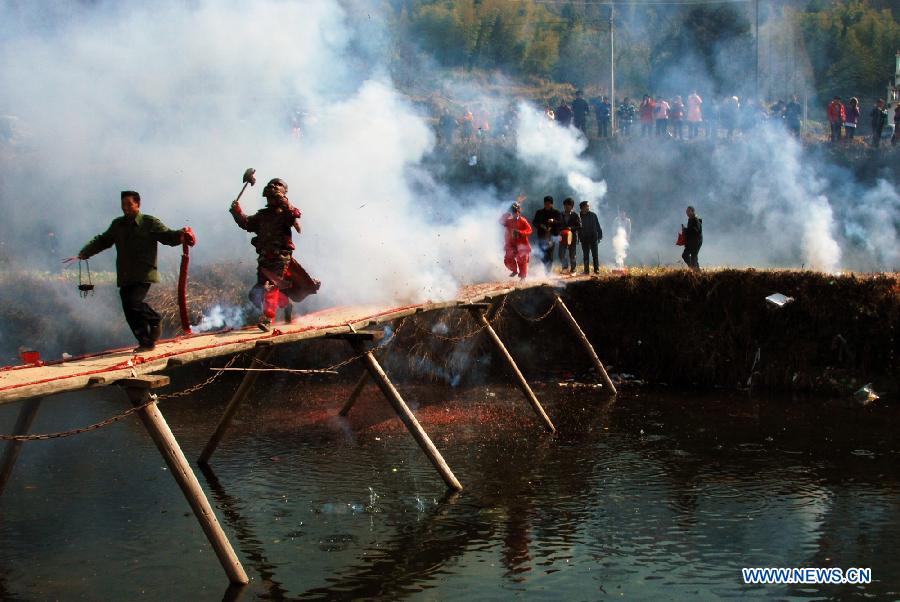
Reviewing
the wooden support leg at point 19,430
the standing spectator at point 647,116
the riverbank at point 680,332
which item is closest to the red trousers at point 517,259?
the riverbank at point 680,332

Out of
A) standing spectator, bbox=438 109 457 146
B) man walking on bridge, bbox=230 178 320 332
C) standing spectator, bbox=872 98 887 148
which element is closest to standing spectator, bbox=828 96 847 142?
standing spectator, bbox=872 98 887 148

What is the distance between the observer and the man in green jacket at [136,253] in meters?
9.98

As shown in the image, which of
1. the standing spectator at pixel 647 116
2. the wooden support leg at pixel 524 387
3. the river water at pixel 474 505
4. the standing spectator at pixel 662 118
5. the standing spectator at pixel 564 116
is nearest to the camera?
the river water at pixel 474 505

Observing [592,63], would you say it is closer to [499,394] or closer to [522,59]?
[522,59]

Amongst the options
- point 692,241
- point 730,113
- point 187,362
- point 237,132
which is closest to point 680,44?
point 730,113

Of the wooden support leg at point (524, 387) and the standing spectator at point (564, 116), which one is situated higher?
the standing spectator at point (564, 116)

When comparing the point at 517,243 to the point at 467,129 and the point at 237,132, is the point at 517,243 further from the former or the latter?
the point at 467,129

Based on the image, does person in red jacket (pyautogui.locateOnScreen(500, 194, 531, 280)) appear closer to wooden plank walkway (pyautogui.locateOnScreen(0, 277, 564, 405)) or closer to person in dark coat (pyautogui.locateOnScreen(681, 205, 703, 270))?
person in dark coat (pyautogui.locateOnScreen(681, 205, 703, 270))

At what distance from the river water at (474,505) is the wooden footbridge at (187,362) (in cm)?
67

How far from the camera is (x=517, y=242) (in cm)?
1855

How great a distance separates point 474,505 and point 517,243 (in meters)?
7.90

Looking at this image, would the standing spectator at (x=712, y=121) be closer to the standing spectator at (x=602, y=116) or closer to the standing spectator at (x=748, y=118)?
the standing spectator at (x=748, y=118)

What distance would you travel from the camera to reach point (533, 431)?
14977 millimetres

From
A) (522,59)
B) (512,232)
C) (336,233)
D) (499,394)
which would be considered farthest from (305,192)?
(522,59)
